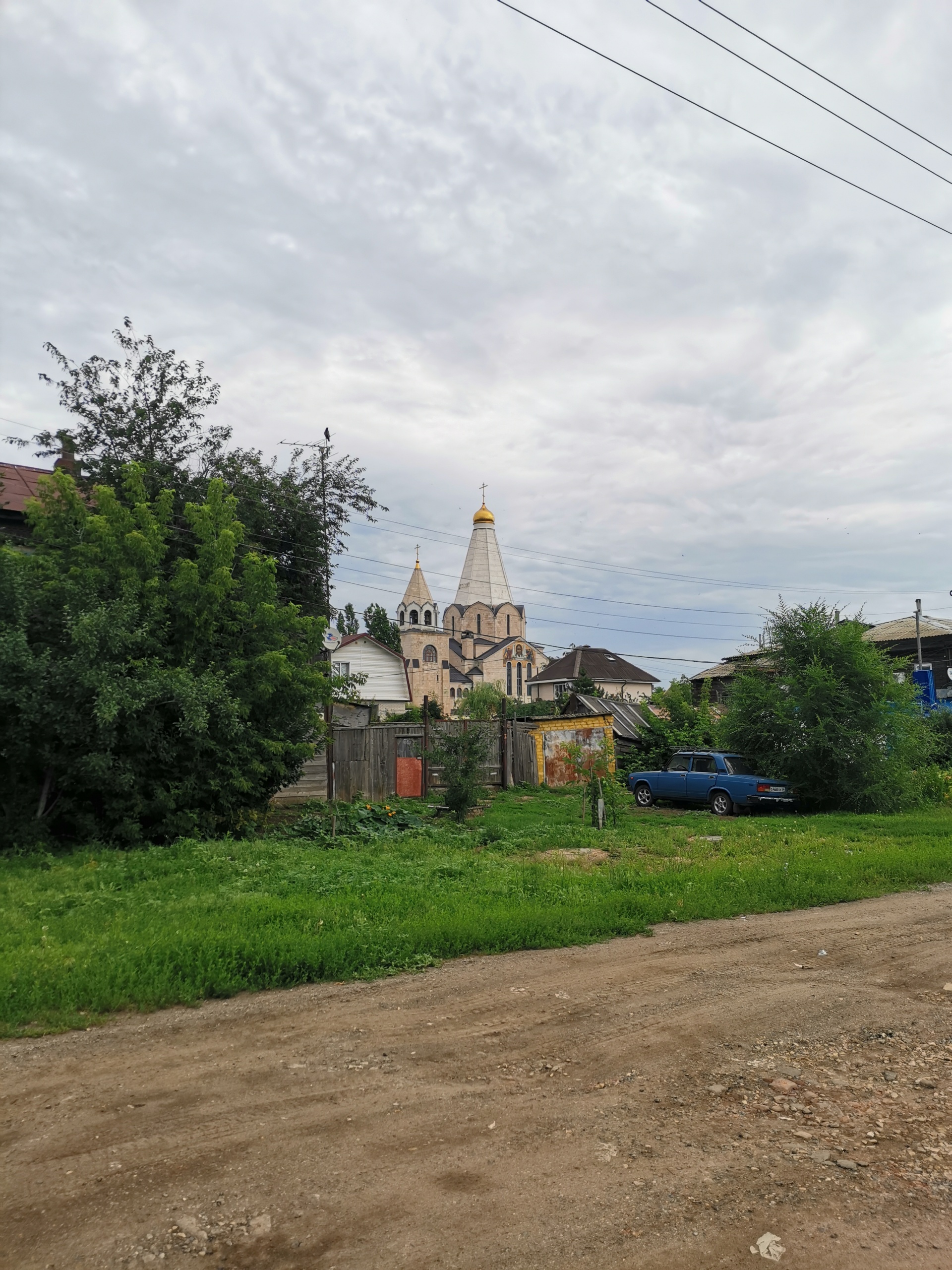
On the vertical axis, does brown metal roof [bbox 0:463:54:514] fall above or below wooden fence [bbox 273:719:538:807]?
above

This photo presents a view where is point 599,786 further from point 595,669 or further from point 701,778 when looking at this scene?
point 595,669

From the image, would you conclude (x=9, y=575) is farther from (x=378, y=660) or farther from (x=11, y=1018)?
(x=378, y=660)

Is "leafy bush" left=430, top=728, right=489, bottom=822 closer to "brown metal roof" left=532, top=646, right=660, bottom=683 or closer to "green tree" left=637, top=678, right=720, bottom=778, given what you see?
"green tree" left=637, top=678, right=720, bottom=778

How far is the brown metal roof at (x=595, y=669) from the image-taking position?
7906cm

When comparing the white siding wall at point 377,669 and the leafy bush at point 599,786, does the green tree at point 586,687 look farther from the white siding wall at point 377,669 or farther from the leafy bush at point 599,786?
the leafy bush at point 599,786

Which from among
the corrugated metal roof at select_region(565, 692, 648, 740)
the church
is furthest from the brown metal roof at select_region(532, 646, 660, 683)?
the corrugated metal roof at select_region(565, 692, 648, 740)

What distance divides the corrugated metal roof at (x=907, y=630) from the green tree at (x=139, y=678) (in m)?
34.8

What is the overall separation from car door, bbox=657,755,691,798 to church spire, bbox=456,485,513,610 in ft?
213

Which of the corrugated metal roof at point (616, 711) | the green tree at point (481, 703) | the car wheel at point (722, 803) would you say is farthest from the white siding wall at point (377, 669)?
the car wheel at point (722, 803)

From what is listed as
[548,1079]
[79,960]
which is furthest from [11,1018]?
[548,1079]

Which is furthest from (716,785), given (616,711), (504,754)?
(616,711)

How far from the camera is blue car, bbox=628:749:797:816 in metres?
19.6

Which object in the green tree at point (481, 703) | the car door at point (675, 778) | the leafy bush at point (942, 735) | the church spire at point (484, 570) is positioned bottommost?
the car door at point (675, 778)

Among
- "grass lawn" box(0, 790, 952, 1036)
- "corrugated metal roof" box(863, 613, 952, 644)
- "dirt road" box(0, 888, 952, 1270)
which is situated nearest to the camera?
"dirt road" box(0, 888, 952, 1270)
